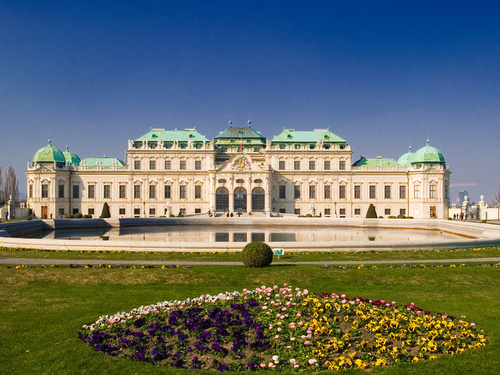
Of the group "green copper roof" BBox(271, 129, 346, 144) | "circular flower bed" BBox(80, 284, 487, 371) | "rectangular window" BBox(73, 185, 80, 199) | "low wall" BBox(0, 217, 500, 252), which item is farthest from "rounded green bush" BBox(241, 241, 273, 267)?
"rectangular window" BBox(73, 185, 80, 199)

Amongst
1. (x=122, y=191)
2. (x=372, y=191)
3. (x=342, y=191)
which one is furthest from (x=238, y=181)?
(x=372, y=191)

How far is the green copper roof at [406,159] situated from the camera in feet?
309

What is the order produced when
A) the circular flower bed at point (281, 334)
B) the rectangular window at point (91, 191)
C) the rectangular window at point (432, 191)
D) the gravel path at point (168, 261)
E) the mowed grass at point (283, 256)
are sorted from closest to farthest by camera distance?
the circular flower bed at point (281, 334) < the gravel path at point (168, 261) < the mowed grass at point (283, 256) < the rectangular window at point (432, 191) < the rectangular window at point (91, 191)

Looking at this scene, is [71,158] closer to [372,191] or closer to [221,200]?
[221,200]

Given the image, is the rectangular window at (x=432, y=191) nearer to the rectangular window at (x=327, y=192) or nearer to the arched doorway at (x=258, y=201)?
the rectangular window at (x=327, y=192)

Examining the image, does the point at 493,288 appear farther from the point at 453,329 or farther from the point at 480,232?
the point at 480,232

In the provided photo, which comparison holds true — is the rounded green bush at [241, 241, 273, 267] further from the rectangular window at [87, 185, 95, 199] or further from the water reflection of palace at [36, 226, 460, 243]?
the rectangular window at [87, 185, 95, 199]

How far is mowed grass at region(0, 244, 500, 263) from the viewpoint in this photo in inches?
994

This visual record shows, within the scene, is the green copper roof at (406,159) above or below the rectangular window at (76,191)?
above

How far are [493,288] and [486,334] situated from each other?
7.78 meters

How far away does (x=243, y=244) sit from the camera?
2881 centimetres

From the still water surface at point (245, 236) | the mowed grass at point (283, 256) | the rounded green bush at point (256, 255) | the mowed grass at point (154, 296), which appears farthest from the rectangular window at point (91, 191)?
the rounded green bush at point (256, 255)

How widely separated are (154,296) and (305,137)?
75.8m

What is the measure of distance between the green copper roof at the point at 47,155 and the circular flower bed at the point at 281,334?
79.2 m
